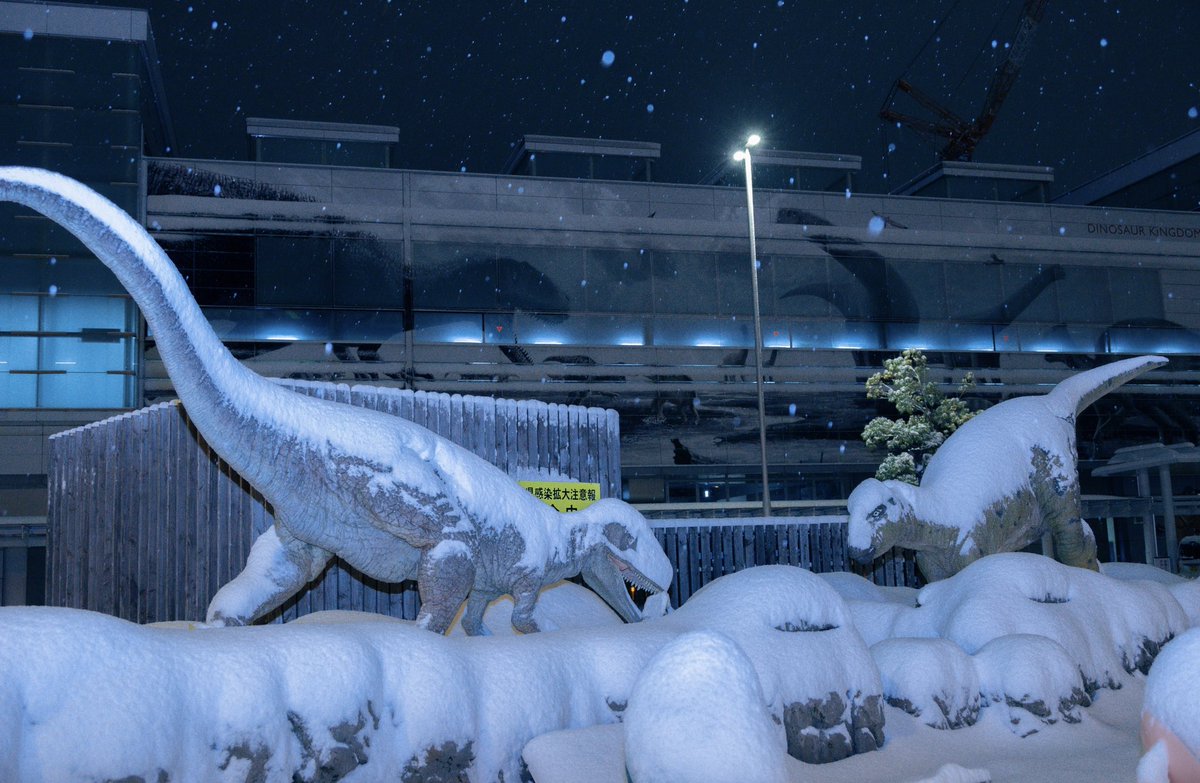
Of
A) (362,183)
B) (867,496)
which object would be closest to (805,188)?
(362,183)

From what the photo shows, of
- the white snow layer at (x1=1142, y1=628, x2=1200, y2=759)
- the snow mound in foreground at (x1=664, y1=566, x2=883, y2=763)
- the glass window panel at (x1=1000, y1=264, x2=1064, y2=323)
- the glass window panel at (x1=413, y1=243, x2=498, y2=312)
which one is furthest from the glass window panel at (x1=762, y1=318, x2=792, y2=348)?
the white snow layer at (x1=1142, y1=628, x2=1200, y2=759)

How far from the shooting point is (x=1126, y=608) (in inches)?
348

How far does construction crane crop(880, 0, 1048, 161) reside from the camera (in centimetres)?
5141

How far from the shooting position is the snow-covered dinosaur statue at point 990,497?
9.39 metres

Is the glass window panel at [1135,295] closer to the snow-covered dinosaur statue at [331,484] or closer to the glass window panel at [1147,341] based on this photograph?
the glass window panel at [1147,341]

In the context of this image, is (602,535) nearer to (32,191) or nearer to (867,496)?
(867,496)

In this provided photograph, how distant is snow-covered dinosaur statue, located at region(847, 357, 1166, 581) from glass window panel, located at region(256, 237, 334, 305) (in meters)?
14.8

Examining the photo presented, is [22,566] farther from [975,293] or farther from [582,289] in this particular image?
[975,293]

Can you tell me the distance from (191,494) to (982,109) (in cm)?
5060

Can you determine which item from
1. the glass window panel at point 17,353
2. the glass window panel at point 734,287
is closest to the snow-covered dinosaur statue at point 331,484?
the glass window panel at point 17,353

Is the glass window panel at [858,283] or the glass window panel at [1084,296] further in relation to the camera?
the glass window panel at [1084,296]

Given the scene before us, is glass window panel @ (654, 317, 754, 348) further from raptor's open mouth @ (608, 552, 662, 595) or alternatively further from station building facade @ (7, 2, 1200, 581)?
raptor's open mouth @ (608, 552, 662, 595)

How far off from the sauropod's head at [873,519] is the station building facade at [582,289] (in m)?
13.6

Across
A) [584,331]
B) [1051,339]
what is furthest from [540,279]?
[1051,339]
